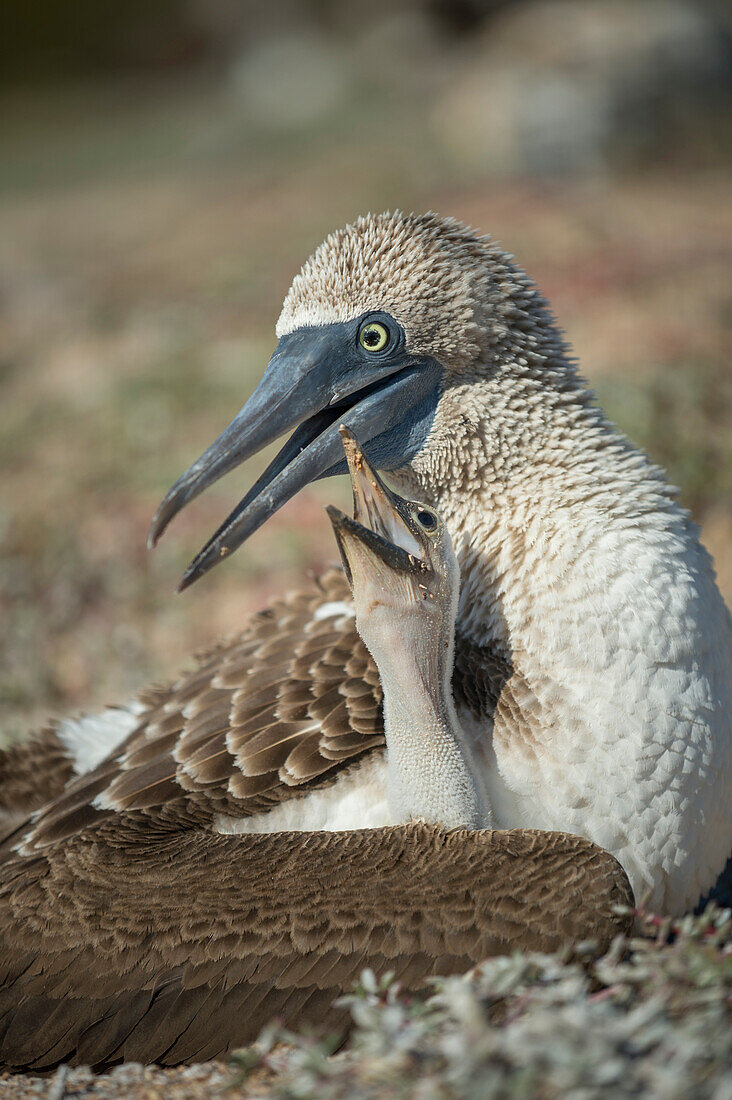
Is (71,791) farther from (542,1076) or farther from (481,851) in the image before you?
(542,1076)

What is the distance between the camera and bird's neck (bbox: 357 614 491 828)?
3340mm

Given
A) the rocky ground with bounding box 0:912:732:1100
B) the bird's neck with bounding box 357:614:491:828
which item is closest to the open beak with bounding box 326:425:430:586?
the bird's neck with bounding box 357:614:491:828

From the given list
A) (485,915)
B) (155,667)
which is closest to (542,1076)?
(485,915)

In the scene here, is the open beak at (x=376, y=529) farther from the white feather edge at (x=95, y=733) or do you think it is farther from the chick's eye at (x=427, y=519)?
the white feather edge at (x=95, y=733)

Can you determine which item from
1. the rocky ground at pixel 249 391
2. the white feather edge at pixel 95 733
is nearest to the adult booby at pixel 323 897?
the rocky ground at pixel 249 391

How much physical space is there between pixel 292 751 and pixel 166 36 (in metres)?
35.5

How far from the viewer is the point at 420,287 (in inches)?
147

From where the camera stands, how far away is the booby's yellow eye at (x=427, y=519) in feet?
11.3

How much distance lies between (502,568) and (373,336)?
0.96m

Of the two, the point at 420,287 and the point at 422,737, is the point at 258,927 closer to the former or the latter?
the point at 422,737

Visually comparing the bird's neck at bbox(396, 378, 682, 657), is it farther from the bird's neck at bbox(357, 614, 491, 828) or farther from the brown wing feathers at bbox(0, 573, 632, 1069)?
the bird's neck at bbox(357, 614, 491, 828)

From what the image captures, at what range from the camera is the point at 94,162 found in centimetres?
2481

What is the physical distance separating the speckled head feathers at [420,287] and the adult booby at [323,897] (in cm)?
69

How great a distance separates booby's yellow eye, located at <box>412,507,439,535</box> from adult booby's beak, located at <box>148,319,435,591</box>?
50 centimetres
